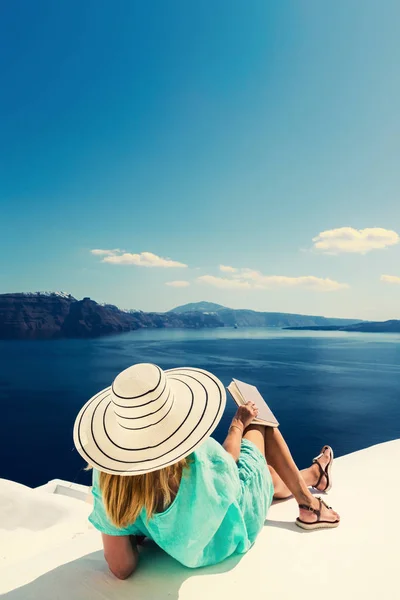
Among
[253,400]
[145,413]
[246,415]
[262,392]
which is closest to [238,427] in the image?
[246,415]

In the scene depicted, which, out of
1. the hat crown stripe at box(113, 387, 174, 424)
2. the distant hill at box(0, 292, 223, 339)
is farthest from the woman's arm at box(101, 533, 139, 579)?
the distant hill at box(0, 292, 223, 339)

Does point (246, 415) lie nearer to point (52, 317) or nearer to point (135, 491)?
point (135, 491)

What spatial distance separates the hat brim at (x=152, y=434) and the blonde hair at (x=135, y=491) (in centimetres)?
8

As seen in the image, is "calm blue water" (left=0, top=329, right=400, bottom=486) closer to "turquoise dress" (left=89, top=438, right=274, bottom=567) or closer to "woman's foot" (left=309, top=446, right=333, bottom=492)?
"woman's foot" (left=309, top=446, right=333, bottom=492)

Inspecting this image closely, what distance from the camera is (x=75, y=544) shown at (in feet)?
6.25

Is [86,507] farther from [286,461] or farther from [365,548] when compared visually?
[365,548]

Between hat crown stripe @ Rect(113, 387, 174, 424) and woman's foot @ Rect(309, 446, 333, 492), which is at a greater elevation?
hat crown stripe @ Rect(113, 387, 174, 424)

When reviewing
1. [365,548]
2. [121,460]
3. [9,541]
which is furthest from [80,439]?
[9,541]

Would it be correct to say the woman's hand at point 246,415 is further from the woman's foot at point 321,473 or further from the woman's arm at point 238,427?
the woman's foot at point 321,473

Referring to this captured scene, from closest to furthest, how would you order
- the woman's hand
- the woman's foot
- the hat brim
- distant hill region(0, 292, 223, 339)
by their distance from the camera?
the hat brim → the woman's hand → the woman's foot → distant hill region(0, 292, 223, 339)

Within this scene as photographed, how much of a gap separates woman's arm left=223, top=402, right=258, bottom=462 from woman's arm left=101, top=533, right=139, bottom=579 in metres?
0.49

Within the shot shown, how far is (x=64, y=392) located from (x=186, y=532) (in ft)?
90.2

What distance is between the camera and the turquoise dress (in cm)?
126

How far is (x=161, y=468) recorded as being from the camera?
1.18 meters
